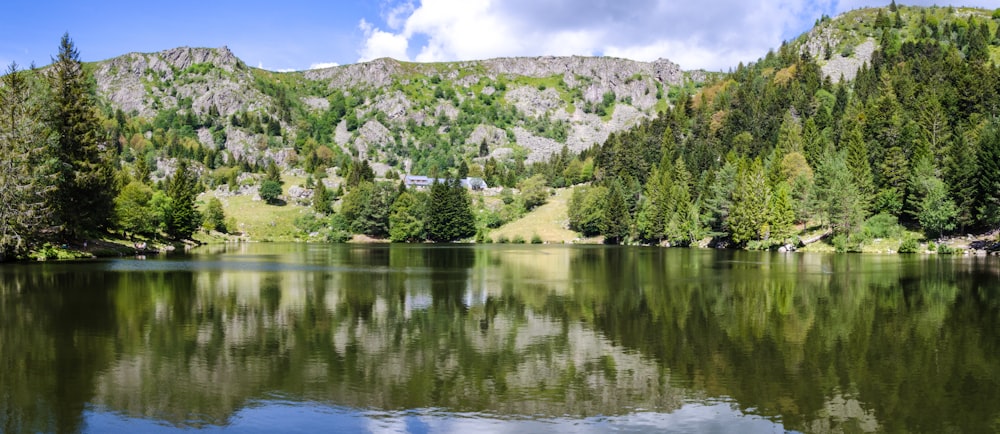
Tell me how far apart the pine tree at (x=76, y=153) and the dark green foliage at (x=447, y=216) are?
79.7 metres

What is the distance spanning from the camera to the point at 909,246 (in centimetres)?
7794

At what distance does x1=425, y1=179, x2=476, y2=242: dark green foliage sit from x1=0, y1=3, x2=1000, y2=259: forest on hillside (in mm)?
310

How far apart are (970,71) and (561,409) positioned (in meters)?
143

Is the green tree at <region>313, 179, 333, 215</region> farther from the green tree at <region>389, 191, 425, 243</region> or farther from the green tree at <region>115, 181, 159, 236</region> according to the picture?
the green tree at <region>115, 181, 159, 236</region>

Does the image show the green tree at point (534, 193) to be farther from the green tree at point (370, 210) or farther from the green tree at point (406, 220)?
the green tree at point (370, 210)

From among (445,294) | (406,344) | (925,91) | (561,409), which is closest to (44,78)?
(445,294)

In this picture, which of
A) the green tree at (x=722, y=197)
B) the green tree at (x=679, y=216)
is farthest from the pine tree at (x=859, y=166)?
the green tree at (x=679, y=216)

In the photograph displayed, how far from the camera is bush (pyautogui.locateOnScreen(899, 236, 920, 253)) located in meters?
77.8

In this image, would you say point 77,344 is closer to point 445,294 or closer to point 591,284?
point 445,294

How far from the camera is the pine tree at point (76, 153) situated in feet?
191

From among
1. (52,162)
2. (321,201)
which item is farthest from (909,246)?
(321,201)

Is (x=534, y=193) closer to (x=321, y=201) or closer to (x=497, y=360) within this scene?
(x=321, y=201)

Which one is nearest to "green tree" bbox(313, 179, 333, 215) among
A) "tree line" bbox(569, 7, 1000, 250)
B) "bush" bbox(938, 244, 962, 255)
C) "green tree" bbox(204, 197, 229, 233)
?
"green tree" bbox(204, 197, 229, 233)

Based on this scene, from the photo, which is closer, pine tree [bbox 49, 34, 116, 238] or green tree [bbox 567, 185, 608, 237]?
pine tree [bbox 49, 34, 116, 238]
